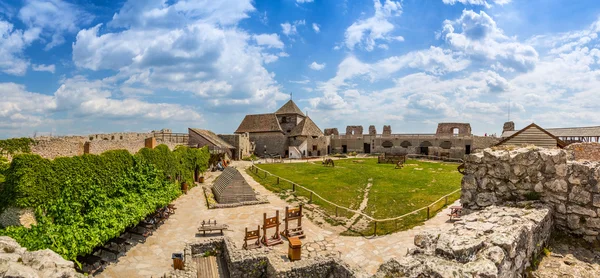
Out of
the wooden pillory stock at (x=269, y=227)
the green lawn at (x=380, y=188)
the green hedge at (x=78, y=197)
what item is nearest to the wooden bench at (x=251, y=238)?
the wooden pillory stock at (x=269, y=227)

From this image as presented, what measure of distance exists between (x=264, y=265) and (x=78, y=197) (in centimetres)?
768

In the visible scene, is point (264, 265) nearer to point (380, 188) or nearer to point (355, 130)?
point (380, 188)

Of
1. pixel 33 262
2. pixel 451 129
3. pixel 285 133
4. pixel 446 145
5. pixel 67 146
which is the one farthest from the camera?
pixel 285 133

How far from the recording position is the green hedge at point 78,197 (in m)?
9.09

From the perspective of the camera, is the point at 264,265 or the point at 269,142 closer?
the point at 264,265

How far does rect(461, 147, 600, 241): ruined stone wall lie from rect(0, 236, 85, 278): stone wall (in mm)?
8257

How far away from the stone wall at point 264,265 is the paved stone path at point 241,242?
47 cm

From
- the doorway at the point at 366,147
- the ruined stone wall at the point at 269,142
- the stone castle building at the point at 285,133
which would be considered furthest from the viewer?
the doorway at the point at 366,147

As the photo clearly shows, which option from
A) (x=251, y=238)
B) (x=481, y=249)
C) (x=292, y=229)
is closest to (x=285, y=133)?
(x=292, y=229)

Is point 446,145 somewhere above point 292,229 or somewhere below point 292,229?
above

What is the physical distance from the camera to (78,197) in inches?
428

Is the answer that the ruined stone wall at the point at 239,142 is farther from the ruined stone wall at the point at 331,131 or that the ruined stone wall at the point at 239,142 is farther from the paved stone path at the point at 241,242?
the paved stone path at the point at 241,242

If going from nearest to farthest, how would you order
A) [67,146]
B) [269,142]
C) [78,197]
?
1. [78,197]
2. [67,146]
3. [269,142]

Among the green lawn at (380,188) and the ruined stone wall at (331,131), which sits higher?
the ruined stone wall at (331,131)
